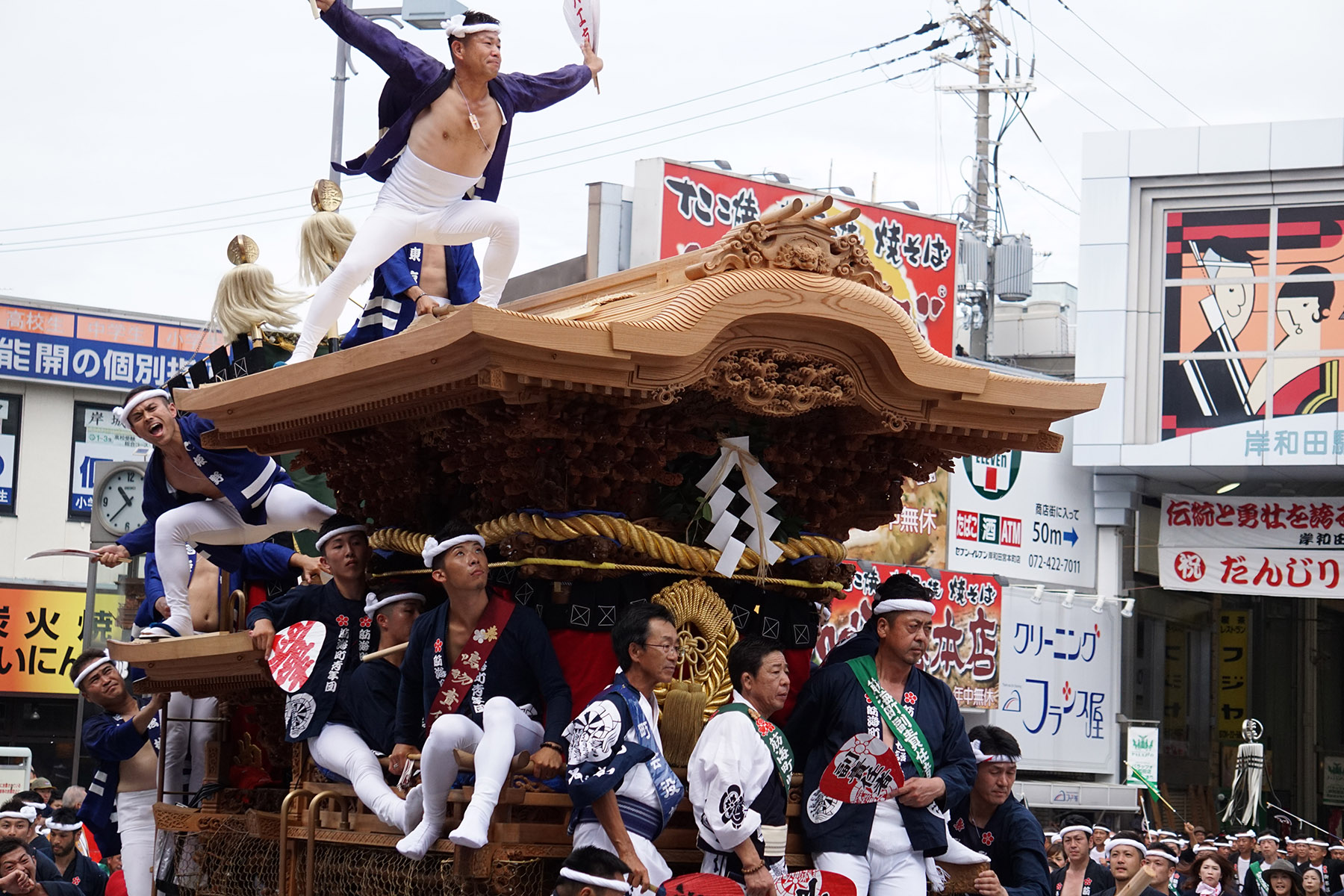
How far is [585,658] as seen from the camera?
6082 mm

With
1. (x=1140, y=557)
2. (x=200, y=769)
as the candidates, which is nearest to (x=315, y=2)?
(x=200, y=769)

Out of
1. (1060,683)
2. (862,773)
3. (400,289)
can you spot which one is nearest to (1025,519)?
(1060,683)

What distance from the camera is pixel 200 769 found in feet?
26.5

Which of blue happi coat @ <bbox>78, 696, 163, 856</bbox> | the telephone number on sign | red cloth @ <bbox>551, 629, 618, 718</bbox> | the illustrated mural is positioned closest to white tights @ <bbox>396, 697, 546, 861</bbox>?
red cloth @ <bbox>551, 629, 618, 718</bbox>

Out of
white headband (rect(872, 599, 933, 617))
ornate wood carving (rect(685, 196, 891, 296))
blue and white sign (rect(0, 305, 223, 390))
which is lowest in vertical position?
white headband (rect(872, 599, 933, 617))

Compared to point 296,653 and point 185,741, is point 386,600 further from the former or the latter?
point 185,741

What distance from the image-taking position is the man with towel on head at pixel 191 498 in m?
7.72

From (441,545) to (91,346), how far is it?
65.2 feet

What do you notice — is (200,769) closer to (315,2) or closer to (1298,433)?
(315,2)

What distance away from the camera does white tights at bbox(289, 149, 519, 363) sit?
22.6 feet

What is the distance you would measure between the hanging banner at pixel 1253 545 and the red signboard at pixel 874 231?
366 centimetres

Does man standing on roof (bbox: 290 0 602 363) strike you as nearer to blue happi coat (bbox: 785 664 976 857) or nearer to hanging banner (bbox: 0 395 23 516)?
blue happi coat (bbox: 785 664 976 857)

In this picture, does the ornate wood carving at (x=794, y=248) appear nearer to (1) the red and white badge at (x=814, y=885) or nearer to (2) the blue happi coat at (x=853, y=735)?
(2) the blue happi coat at (x=853, y=735)

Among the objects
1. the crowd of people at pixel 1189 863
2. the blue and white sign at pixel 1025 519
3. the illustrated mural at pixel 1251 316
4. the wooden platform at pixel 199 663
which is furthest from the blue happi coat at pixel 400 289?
the illustrated mural at pixel 1251 316
